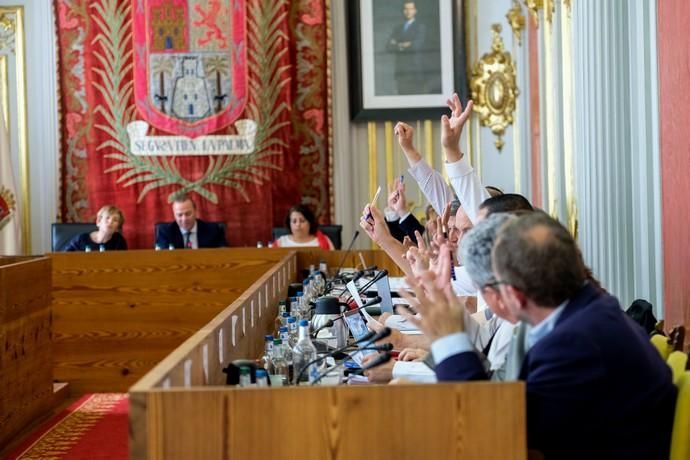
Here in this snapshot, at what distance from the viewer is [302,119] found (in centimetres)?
869

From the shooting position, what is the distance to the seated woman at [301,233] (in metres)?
7.61

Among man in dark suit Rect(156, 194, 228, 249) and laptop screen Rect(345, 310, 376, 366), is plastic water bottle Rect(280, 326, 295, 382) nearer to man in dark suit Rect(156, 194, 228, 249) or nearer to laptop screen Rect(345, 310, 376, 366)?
laptop screen Rect(345, 310, 376, 366)

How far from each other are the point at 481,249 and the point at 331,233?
19.0 ft

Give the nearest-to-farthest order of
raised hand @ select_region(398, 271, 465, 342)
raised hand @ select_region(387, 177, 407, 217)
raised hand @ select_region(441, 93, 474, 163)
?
raised hand @ select_region(398, 271, 465, 342)
raised hand @ select_region(441, 93, 474, 163)
raised hand @ select_region(387, 177, 407, 217)

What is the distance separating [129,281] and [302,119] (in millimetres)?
2907

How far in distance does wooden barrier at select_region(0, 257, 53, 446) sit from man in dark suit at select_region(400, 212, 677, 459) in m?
3.21

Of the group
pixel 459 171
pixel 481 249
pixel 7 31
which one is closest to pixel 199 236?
pixel 7 31

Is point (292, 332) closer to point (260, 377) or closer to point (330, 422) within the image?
point (260, 377)

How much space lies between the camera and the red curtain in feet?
27.9

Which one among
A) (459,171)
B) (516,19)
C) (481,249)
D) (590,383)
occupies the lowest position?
(590,383)

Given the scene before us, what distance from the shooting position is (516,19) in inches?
325

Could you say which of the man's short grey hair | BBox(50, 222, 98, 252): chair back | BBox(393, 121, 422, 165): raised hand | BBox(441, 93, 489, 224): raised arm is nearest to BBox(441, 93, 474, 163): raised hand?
BBox(441, 93, 489, 224): raised arm

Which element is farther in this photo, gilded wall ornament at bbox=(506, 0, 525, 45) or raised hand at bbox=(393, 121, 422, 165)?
gilded wall ornament at bbox=(506, 0, 525, 45)

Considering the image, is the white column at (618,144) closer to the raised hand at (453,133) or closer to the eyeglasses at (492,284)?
the raised hand at (453,133)
